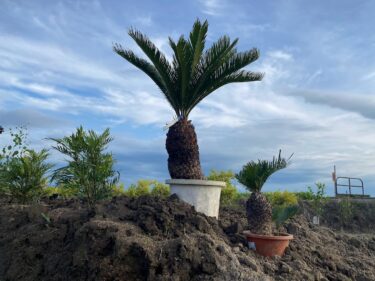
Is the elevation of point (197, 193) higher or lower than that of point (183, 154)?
lower

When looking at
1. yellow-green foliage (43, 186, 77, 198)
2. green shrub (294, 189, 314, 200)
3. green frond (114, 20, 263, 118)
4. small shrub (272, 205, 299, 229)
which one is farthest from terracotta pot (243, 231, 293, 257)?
green shrub (294, 189, 314, 200)

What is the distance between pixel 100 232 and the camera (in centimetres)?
594

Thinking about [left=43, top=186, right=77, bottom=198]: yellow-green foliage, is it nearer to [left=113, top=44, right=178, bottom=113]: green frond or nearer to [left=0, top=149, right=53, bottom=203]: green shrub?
[left=0, top=149, right=53, bottom=203]: green shrub

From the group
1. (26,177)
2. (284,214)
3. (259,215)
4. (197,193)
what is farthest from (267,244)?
(26,177)

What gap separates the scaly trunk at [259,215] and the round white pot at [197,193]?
1124mm

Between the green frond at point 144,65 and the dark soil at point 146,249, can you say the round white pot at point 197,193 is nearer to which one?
the dark soil at point 146,249

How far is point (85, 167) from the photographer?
8672mm

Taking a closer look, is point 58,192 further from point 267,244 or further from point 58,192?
point 267,244

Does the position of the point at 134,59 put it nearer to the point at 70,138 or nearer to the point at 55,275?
the point at 70,138

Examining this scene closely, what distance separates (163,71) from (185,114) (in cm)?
95

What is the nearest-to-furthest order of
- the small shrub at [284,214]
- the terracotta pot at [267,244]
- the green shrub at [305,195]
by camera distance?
1. the terracotta pot at [267,244]
2. the small shrub at [284,214]
3. the green shrub at [305,195]

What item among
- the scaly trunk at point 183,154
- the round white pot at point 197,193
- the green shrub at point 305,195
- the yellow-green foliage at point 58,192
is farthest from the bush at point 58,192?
the green shrub at point 305,195

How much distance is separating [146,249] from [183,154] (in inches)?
130

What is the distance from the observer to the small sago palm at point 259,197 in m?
7.02
